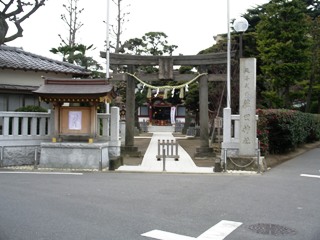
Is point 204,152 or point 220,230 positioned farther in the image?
point 204,152

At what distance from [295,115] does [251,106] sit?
6.18m

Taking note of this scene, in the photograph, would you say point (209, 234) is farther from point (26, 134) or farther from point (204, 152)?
point (204, 152)

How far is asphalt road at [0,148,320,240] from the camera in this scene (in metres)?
6.09

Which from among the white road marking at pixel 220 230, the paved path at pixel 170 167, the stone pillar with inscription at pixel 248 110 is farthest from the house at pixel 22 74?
the white road marking at pixel 220 230

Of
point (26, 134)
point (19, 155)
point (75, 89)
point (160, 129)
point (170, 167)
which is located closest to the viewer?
point (75, 89)

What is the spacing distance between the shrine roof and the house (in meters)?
4.33

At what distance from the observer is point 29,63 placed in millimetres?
19125

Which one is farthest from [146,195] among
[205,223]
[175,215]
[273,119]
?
[273,119]

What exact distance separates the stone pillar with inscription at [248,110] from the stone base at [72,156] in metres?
5.30

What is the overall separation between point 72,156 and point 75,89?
8.15 ft

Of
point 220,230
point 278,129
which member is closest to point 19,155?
point 220,230

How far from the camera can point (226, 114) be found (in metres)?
14.9

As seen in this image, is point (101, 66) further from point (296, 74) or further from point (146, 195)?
point (146, 195)

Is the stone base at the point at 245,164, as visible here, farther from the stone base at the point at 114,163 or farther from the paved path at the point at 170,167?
the stone base at the point at 114,163
